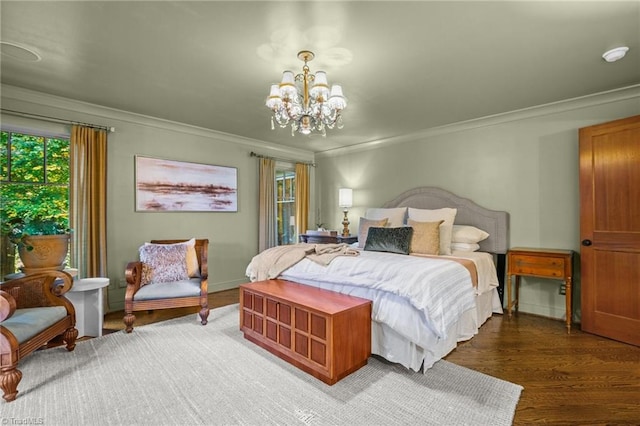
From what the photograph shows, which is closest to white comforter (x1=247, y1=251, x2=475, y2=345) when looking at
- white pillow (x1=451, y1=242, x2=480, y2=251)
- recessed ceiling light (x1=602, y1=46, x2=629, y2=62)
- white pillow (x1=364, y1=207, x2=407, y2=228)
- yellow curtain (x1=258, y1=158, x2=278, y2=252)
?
white pillow (x1=451, y1=242, x2=480, y2=251)

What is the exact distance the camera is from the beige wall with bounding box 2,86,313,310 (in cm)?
356

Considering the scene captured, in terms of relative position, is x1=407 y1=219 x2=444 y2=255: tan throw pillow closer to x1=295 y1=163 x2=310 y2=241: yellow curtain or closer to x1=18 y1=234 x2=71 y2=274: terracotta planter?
x1=295 y1=163 x2=310 y2=241: yellow curtain

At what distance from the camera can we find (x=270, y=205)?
5562 millimetres

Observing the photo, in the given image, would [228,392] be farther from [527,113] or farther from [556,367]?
[527,113]

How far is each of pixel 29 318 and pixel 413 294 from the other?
285 centimetres

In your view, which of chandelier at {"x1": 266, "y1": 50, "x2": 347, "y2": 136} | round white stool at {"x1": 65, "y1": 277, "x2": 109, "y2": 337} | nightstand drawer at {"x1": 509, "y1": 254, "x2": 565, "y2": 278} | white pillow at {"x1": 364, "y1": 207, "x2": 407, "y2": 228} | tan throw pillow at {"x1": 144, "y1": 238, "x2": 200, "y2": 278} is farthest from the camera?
white pillow at {"x1": 364, "y1": 207, "x2": 407, "y2": 228}

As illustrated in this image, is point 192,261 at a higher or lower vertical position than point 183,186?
lower

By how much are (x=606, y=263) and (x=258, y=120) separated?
169 inches

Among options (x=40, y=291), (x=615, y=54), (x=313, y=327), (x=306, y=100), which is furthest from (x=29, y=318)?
(x=615, y=54)

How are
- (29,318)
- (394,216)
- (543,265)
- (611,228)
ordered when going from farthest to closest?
1. (394,216)
2. (543,265)
3. (611,228)
4. (29,318)

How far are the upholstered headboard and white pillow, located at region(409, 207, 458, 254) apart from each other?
0.23 meters

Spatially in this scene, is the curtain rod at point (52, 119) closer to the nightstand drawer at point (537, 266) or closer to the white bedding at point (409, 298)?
the white bedding at point (409, 298)

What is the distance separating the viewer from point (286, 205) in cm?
611

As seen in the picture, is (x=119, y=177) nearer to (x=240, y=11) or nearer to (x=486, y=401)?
(x=240, y=11)
